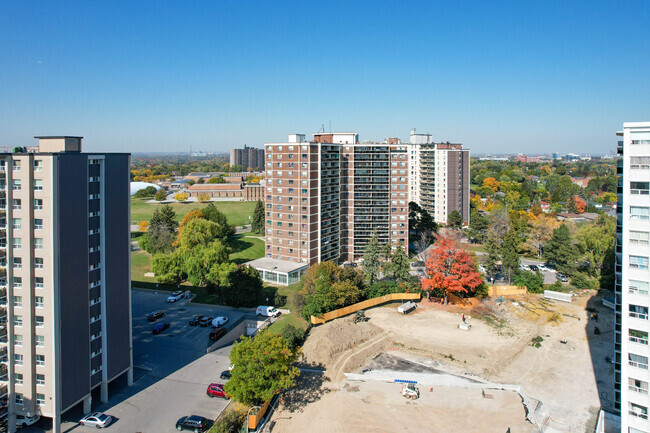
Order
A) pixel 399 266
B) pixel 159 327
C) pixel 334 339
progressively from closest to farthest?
pixel 334 339, pixel 159 327, pixel 399 266

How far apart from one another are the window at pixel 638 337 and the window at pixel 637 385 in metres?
1.87

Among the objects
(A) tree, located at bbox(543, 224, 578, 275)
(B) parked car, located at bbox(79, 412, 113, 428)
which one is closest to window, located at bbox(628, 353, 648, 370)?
(B) parked car, located at bbox(79, 412, 113, 428)

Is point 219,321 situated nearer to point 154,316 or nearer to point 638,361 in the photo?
point 154,316

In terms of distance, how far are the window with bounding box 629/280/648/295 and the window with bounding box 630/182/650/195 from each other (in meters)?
4.23

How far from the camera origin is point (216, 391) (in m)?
30.2

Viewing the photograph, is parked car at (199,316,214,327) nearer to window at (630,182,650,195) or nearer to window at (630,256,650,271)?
window at (630,256,650,271)

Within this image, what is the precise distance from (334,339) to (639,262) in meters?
22.7

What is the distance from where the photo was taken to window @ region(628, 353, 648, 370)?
21531 mm

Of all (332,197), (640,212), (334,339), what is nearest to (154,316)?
(334,339)

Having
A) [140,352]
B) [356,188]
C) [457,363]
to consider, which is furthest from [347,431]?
[356,188]

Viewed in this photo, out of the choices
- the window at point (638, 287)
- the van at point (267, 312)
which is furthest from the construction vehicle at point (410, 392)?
the van at point (267, 312)

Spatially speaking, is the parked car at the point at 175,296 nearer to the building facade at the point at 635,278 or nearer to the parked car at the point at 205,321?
the parked car at the point at 205,321

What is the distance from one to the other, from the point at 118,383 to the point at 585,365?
34.1m

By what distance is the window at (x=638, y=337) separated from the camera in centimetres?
2152
